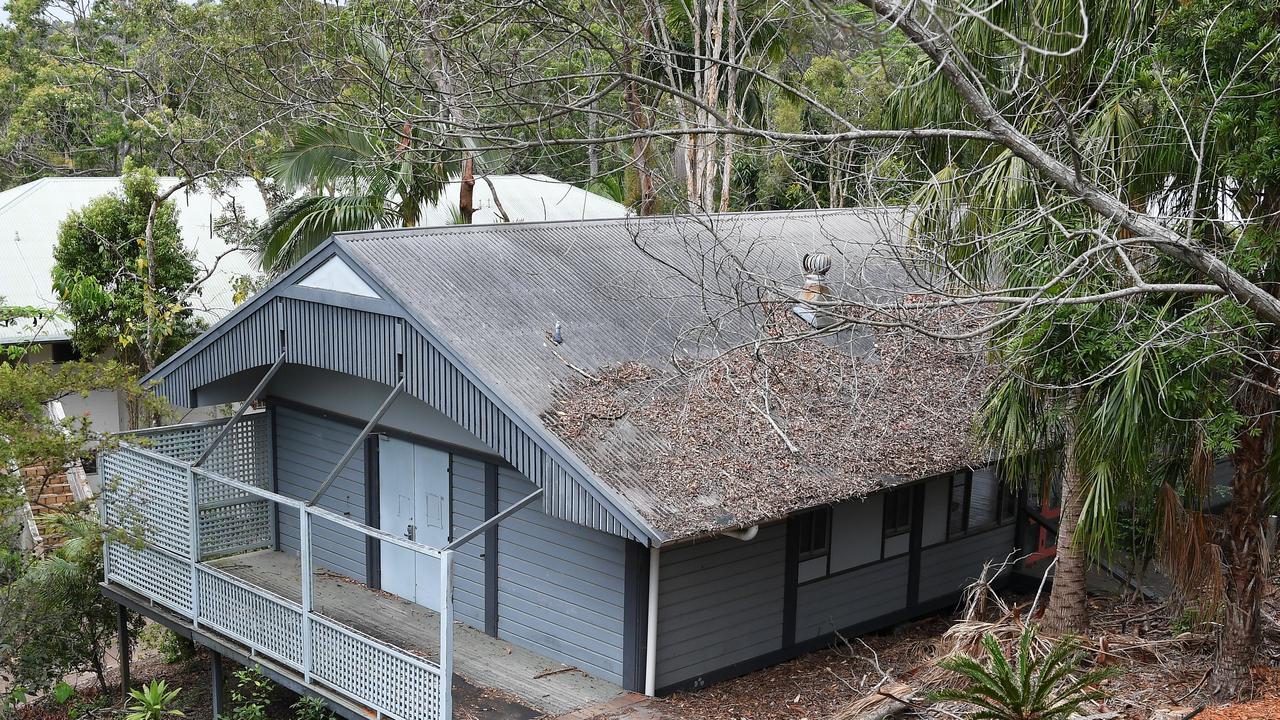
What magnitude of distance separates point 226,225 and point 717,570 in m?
17.5

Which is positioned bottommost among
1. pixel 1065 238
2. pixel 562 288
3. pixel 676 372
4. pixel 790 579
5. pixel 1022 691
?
pixel 790 579

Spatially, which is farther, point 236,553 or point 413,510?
point 236,553

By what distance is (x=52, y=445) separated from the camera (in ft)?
43.9

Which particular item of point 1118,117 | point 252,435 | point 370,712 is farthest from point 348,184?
point 1118,117

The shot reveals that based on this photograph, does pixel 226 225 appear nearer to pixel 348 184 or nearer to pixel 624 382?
pixel 348 184

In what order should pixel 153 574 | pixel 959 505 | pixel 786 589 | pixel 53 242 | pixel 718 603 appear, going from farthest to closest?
1. pixel 53 242
2. pixel 959 505
3. pixel 153 574
4. pixel 786 589
5. pixel 718 603

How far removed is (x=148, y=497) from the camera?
567 inches

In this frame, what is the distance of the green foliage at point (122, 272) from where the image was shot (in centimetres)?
2036

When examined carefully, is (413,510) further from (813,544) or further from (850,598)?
(850,598)

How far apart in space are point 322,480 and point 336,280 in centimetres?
397

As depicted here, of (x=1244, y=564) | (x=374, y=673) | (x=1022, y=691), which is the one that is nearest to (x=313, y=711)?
(x=374, y=673)

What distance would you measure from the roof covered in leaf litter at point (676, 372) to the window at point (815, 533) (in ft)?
4.02

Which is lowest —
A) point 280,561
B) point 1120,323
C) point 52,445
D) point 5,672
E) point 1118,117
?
point 5,672

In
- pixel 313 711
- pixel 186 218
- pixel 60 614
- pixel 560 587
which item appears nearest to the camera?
pixel 560 587
